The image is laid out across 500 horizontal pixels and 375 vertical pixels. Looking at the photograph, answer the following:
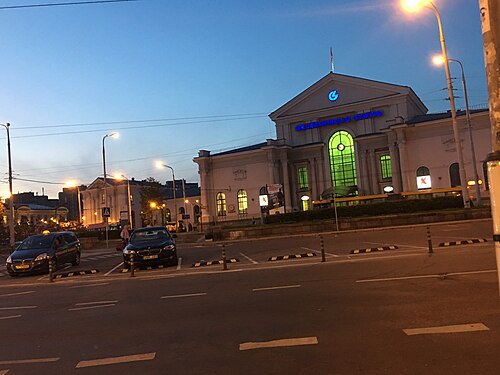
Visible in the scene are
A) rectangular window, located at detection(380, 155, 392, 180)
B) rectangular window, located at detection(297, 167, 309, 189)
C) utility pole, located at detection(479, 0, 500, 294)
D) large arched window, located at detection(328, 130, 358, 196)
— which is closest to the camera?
utility pole, located at detection(479, 0, 500, 294)

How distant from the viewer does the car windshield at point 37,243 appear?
2195 cm

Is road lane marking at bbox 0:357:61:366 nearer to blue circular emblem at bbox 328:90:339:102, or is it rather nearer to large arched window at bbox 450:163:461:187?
large arched window at bbox 450:163:461:187

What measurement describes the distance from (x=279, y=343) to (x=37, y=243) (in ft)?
61.0

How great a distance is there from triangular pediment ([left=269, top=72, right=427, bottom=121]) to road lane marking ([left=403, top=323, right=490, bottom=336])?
56114 mm

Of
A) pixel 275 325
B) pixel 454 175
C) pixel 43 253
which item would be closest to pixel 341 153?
pixel 454 175

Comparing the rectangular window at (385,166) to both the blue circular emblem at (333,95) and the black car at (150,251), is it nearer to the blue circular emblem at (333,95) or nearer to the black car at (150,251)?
the blue circular emblem at (333,95)

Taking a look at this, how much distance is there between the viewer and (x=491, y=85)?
366 cm

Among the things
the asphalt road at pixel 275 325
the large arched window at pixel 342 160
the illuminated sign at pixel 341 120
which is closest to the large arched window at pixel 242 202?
the illuminated sign at pixel 341 120

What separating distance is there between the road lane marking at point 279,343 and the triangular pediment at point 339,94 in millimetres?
56959

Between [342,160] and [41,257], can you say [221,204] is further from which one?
[41,257]

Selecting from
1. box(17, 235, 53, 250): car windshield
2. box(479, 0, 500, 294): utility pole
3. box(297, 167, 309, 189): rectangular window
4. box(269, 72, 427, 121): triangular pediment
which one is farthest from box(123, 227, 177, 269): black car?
box(297, 167, 309, 189): rectangular window

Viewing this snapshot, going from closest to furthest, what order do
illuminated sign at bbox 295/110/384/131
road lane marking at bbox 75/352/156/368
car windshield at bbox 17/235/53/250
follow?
1. road lane marking at bbox 75/352/156/368
2. car windshield at bbox 17/235/53/250
3. illuminated sign at bbox 295/110/384/131

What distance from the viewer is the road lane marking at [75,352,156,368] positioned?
6179mm

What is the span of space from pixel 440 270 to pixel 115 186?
299 feet
